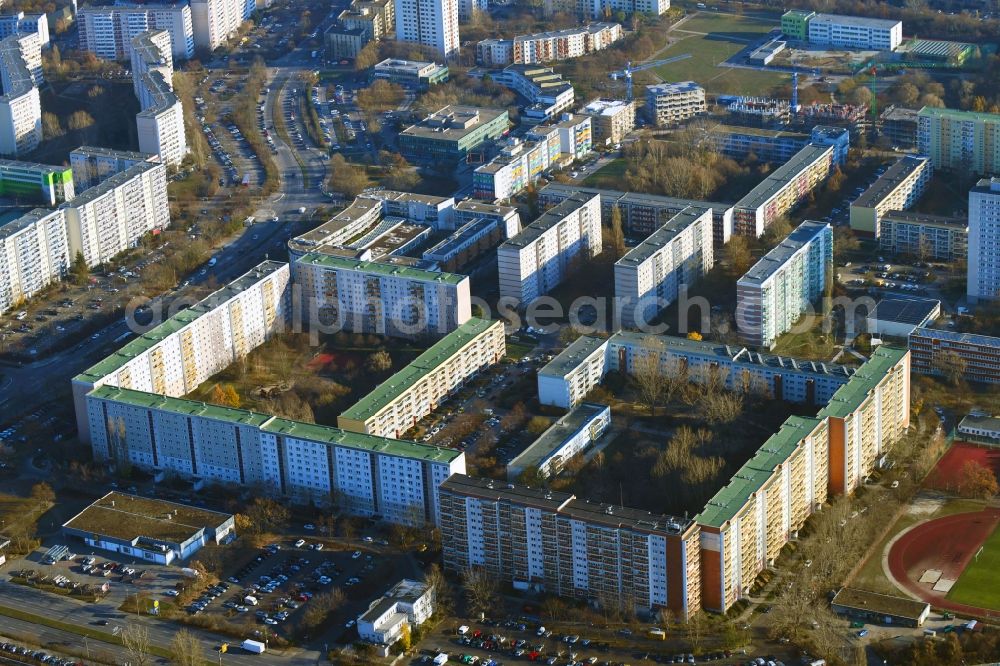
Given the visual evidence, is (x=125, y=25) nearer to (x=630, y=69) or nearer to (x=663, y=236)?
(x=630, y=69)

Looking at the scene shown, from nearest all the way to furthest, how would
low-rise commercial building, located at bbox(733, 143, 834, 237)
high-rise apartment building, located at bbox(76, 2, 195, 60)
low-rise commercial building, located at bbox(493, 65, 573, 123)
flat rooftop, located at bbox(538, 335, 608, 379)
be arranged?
flat rooftop, located at bbox(538, 335, 608, 379), low-rise commercial building, located at bbox(733, 143, 834, 237), low-rise commercial building, located at bbox(493, 65, 573, 123), high-rise apartment building, located at bbox(76, 2, 195, 60)

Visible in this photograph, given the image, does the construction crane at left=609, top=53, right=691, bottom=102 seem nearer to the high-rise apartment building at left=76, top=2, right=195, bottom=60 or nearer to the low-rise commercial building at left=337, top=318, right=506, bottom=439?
the high-rise apartment building at left=76, top=2, right=195, bottom=60

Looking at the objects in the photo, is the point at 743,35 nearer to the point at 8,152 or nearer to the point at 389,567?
the point at 8,152

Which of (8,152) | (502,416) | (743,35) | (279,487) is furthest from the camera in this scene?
(743,35)

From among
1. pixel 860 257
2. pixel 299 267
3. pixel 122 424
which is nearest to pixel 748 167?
pixel 860 257

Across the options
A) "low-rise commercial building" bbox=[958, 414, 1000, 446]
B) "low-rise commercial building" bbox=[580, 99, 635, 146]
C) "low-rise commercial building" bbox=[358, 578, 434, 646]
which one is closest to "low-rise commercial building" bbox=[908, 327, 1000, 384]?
"low-rise commercial building" bbox=[958, 414, 1000, 446]
